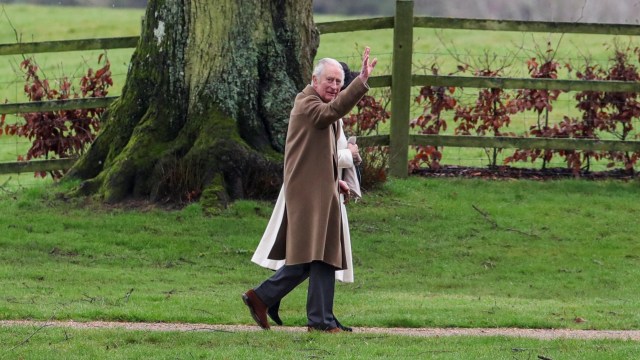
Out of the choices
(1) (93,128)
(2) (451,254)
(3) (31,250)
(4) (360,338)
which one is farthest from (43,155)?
(4) (360,338)

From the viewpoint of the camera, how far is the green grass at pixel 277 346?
8195 mm

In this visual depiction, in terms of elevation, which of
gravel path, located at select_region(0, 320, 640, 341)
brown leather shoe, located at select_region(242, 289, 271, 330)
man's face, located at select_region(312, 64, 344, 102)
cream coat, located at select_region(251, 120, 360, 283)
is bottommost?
gravel path, located at select_region(0, 320, 640, 341)

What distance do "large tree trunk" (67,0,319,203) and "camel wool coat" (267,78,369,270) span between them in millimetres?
4446

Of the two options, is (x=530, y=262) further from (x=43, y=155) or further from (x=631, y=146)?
(x=43, y=155)

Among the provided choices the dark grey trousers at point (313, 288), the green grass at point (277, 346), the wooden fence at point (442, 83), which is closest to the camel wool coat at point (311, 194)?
the dark grey trousers at point (313, 288)

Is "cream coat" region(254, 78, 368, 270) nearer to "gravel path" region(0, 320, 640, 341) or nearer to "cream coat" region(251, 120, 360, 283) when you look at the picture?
"cream coat" region(251, 120, 360, 283)

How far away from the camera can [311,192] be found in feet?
29.7

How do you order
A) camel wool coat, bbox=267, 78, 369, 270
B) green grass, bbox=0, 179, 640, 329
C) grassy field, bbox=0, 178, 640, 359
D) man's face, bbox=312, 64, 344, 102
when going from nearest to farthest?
1. grassy field, bbox=0, 178, 640, 359
2. man's face, bbox=312, 64, 344, 102
3. camel wool coat, bbox=267, 78, 369, 270
4. green grass, bbox=0, 179, 640, 329

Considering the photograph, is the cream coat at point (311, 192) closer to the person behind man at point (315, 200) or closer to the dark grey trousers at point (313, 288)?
the person behind man at point (315, 200)

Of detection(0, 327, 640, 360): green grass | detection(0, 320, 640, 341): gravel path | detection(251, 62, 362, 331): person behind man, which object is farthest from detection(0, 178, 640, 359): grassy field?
detection(251, 62, 362, 331): person behind man

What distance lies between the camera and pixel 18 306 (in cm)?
977

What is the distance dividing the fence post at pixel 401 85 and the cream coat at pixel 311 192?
6525mm

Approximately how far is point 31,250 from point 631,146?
712cm

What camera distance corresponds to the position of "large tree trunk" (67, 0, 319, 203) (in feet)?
44.7
